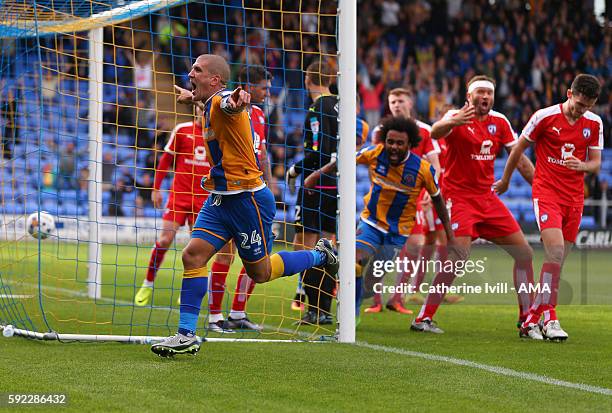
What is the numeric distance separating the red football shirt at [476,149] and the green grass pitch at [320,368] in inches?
47.2

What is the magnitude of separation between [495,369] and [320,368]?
43.8 inches

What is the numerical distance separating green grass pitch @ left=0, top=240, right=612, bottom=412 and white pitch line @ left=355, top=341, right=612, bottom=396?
23 millimetres

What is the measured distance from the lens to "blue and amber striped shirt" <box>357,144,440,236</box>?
869cm

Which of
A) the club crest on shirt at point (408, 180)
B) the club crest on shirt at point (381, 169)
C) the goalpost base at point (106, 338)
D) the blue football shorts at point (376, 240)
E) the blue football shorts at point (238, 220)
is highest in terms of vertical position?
the club crest on shirt at point (381, 169)

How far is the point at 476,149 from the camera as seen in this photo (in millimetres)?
8945

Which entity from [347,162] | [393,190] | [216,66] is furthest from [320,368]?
[393,190]

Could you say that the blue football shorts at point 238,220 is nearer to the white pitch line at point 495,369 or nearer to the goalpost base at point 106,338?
the goalpost base at point 106,338

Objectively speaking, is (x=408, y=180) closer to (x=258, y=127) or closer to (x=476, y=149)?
(x=476, y=149)

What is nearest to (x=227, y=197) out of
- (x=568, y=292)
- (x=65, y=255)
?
(x=568, y=292)

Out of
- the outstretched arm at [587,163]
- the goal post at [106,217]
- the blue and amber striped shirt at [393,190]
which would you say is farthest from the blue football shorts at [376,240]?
the outstretched arm at [587,163]

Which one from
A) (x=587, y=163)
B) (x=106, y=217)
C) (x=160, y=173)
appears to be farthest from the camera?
(x=106, y=217)

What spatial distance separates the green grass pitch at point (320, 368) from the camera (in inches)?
201

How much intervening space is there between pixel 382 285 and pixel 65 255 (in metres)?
7.86

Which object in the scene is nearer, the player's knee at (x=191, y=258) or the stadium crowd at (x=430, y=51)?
the player's knee at (x=191, y=258)
